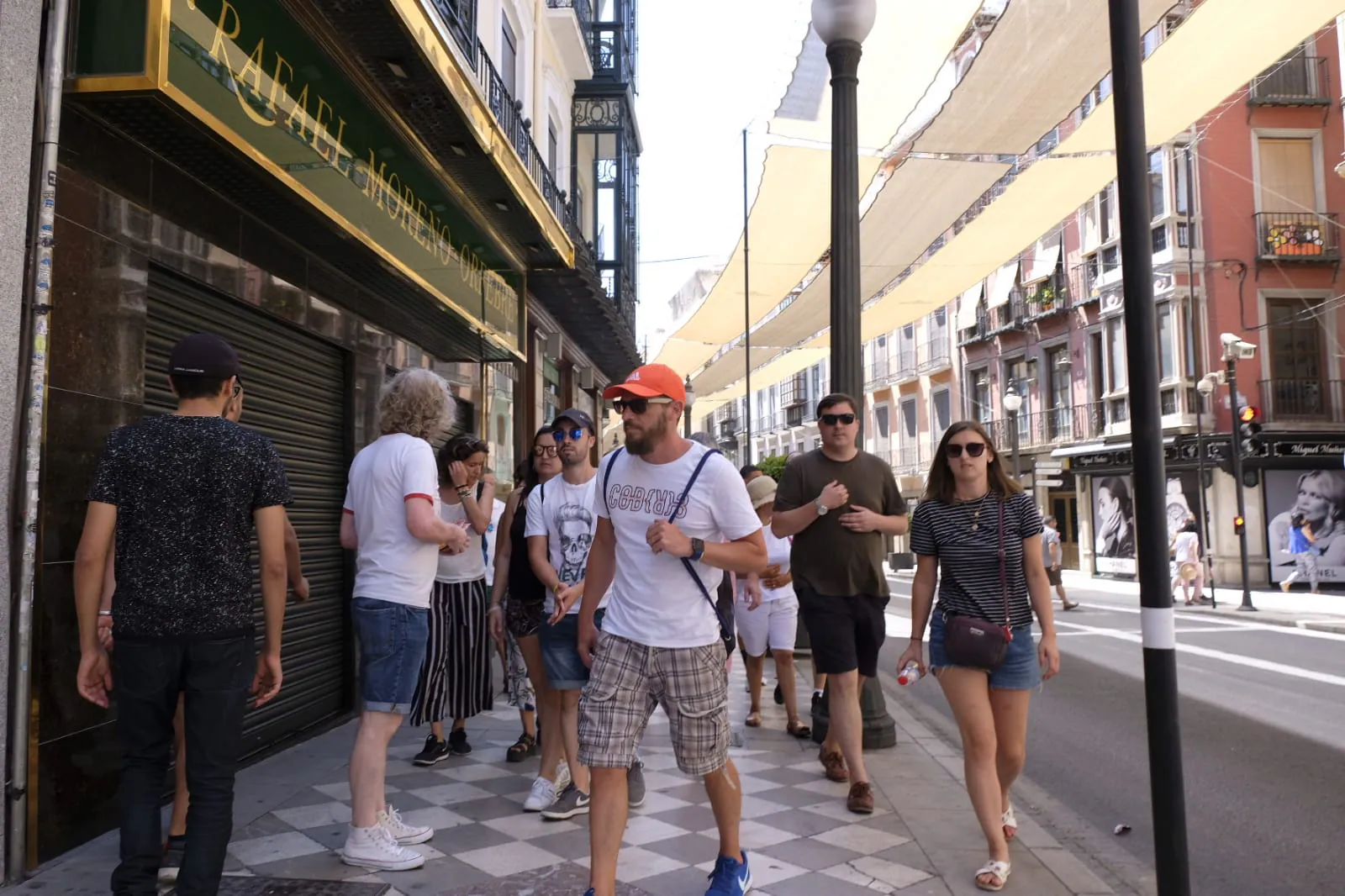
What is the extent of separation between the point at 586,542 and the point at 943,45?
17.8 feet

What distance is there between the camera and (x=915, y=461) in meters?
44.6

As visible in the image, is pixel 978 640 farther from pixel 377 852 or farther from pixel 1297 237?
pixel 1297 237

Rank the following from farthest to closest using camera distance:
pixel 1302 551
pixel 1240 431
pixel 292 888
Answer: pixel 1302 551 → pixel 1240 431 → pixel 292 888

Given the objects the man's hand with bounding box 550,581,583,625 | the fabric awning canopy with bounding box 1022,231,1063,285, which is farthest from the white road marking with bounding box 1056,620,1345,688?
the fabric awning canopy with bounding box 1022,231,1063,285

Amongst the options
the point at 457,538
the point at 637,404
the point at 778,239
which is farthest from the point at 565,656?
the point at 778,239

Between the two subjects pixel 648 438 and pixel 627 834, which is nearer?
pixel 648 438

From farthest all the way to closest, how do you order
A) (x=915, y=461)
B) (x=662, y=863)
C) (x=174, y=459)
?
(x=915, y=461) → (x=662, y=863) → (x=174, y=459)

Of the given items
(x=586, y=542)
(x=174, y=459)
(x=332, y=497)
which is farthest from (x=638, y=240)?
(x=174, y=459)

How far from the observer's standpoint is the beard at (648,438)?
3.63 metres

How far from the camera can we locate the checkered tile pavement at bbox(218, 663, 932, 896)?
162 inches

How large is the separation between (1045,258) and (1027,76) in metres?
27.2

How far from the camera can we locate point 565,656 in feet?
16.3

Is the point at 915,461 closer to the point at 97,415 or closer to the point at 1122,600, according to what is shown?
the point at 1122,600

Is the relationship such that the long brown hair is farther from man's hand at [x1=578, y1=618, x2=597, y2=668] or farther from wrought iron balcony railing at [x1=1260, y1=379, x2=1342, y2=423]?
wrought iron balcony railing at [x1=1260, y1=379, x2=1342, y2=423]
